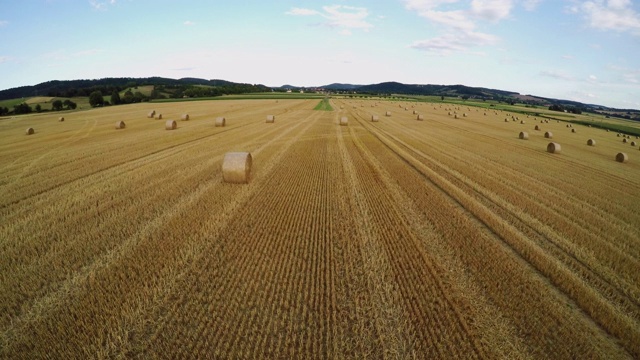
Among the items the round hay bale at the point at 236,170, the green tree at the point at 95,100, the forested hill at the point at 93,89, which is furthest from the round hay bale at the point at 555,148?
the forested hill at the point at 93,89

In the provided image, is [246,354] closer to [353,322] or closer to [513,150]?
[353,322]

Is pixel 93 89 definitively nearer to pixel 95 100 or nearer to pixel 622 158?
pixel 95 100

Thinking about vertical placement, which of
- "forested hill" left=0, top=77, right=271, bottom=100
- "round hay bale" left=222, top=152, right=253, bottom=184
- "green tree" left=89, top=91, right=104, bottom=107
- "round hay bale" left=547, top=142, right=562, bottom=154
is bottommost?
"round hay bale" left=222, top=152, right=253, bottom=184

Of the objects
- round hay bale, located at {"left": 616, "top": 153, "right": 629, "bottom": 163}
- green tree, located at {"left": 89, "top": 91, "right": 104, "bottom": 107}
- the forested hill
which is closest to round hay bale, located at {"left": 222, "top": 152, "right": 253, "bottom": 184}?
round hay bale, located at {"left": 616, "top": 153, "right": 629, "bottom": 163}

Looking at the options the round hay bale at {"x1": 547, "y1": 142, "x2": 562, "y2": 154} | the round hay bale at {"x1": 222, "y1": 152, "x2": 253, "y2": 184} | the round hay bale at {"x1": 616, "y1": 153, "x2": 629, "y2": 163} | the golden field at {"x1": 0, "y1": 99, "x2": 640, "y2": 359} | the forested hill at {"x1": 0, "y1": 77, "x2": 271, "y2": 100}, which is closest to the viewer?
the golden field at {"x1": 0, "y1": 99, "x2": 640, "y2": 359}

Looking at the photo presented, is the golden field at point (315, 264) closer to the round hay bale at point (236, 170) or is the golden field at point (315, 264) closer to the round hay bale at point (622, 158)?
the round hay bale at point (236, 170)

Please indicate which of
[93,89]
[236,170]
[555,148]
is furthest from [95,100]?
[555,148]

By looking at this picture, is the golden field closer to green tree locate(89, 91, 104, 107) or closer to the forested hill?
green tree locate(89, 91, 104, 107)

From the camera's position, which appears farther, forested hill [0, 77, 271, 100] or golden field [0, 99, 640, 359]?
forested hill [0, 77, 271, 100]

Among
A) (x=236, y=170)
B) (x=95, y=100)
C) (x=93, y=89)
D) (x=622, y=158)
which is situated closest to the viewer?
(x=236, y=170)
